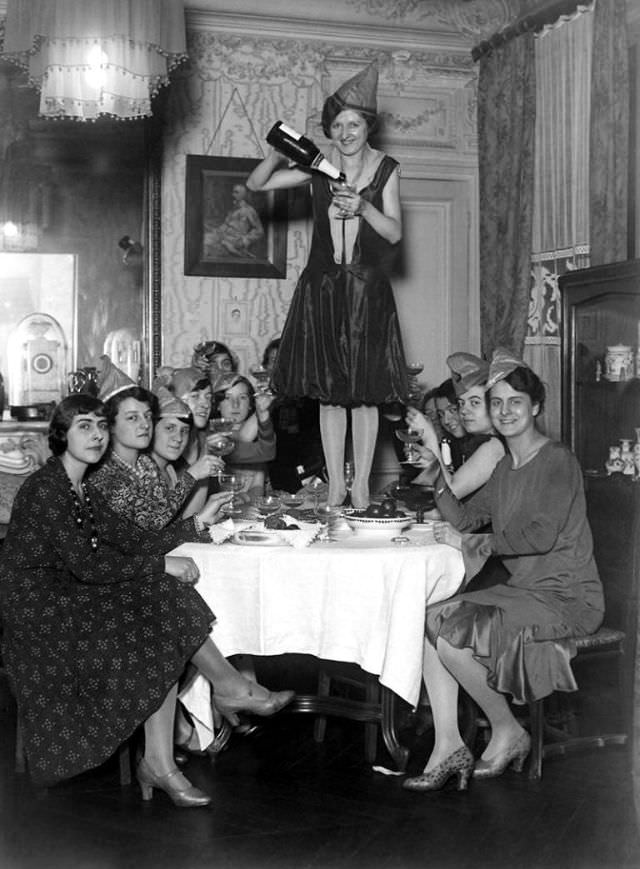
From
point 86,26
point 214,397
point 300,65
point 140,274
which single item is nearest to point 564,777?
point 214,397

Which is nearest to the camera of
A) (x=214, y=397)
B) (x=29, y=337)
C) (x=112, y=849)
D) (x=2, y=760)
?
(x=112, y=849)

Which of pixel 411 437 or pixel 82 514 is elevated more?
pixel 411 437

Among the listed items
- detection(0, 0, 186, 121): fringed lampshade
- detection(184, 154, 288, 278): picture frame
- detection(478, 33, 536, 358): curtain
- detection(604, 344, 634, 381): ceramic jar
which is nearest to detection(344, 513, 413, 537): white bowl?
detection(604, 344, 634, 381): ceramic jar

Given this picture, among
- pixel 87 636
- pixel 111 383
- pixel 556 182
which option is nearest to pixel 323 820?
pixel 87 636

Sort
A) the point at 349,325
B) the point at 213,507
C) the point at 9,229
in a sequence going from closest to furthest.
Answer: the point at 213,507, the point at 349,325, the point at 9,229

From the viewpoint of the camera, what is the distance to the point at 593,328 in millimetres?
5191

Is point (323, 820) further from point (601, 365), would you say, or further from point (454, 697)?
point (601, 365)

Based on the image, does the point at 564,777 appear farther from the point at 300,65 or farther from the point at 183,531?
the point at 300,65

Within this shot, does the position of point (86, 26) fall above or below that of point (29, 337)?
above

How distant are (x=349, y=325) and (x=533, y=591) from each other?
1329 mm

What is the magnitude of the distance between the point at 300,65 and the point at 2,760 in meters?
4.15

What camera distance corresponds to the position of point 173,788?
3490 mm

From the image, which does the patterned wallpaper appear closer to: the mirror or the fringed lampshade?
the mirror

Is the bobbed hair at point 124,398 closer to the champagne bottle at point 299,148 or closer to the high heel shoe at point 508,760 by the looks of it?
the champagne bottle at point 299,148
